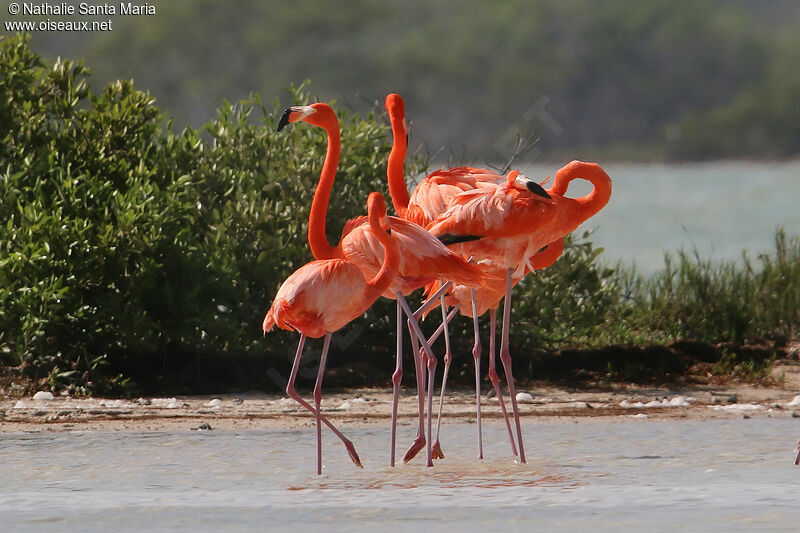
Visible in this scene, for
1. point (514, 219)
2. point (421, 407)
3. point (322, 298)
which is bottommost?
point (421, 407)

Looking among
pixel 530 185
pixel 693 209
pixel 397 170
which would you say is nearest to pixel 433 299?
pixel 530 185

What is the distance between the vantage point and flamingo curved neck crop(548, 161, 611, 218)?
676 centimetres

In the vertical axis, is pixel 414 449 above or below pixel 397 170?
below

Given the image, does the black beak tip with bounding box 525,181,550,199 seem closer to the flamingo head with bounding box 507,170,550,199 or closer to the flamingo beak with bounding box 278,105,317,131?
the flamingo head with bounding box 507,170,550,199

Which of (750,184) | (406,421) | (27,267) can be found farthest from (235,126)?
(750,184)

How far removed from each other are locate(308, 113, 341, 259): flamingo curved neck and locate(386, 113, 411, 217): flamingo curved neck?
566 millimetres

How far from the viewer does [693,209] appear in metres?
31.3

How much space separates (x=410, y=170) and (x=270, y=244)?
1.18 metres

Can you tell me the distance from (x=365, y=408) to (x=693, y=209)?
24.1 meters

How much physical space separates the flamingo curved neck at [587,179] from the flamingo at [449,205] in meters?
0.33

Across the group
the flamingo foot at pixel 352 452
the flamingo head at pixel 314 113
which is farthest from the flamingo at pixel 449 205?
the flamingo head at pixel 314 113

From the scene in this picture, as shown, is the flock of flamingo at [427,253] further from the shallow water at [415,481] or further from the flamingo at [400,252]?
the shallow water at [415,481]

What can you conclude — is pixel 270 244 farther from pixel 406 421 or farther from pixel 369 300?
pixel 369 300

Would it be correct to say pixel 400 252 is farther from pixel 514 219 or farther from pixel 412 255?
pixel 514 219
